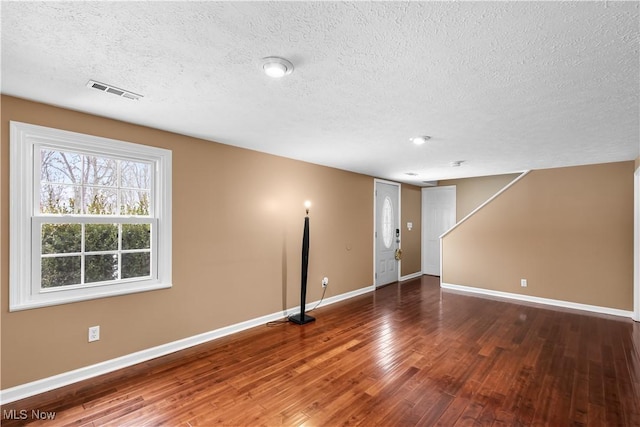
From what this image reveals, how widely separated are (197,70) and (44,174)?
1.75 m

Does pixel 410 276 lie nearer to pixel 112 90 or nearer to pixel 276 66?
pixel 276 66

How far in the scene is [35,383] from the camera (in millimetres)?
2373

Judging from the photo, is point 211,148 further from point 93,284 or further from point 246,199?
point 93,284

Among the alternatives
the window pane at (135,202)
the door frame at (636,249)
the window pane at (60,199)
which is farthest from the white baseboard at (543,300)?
the window pane at (60,199)

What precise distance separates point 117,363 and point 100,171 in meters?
1.78

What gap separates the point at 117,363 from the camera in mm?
2770

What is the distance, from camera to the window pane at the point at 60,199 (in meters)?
2.50

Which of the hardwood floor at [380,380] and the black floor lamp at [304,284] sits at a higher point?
the black floor lamp at [304,284]

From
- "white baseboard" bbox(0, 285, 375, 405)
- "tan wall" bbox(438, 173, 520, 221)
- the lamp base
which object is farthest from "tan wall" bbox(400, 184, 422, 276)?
"white baseboard" bbox(0, 285, 375, 405)

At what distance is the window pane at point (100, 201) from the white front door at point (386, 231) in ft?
14.7

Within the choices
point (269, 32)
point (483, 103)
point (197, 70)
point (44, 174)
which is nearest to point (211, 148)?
point (44, 174)

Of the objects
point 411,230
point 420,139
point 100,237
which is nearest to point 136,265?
point 100,237

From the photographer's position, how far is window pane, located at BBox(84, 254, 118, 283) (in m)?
2.69

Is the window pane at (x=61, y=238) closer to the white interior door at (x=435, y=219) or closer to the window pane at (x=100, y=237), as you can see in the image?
the window pane at (x=100, y=237)
